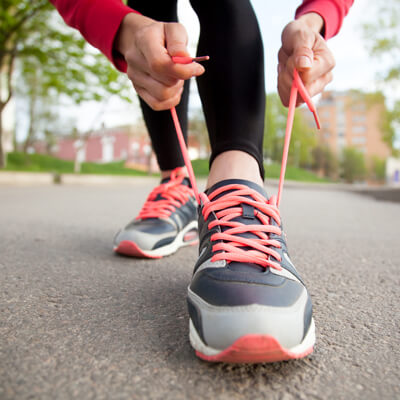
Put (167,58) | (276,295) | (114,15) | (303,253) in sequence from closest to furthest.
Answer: (276,295), (167,58), (114,15), (303,253)

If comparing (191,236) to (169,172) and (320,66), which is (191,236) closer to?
(169,172)

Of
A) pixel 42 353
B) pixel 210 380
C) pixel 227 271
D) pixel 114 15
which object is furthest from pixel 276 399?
pixel 114 15

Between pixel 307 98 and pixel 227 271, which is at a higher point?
pixel 307 98

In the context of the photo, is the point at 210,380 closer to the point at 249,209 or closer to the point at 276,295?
the point at 276,295

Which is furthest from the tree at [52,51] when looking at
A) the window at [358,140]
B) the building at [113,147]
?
the window at [358,140]

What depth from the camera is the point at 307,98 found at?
2.41 feet

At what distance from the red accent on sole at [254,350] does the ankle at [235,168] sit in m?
0.40

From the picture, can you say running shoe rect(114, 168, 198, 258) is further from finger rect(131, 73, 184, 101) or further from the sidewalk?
the sidewalk

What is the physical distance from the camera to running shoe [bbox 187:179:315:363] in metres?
0.51

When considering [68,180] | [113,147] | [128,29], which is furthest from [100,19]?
[113,147]

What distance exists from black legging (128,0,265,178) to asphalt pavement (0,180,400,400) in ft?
1.21

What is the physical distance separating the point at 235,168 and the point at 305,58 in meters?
0.26

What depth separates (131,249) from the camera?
43.5 inches

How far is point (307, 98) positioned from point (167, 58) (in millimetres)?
289
